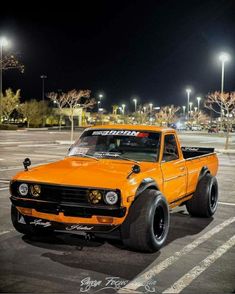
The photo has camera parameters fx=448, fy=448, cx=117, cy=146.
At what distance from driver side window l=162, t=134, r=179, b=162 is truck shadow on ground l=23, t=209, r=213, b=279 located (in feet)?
4.04

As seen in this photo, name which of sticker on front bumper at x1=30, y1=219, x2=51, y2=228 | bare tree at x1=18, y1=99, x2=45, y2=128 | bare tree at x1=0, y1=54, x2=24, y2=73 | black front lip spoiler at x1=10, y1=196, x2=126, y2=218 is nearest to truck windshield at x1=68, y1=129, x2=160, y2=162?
black front lip spoiler at x1=10, y1=196, x2=126, y2=218

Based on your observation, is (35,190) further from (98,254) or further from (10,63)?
(10,63)

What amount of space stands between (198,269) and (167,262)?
1.42 ft

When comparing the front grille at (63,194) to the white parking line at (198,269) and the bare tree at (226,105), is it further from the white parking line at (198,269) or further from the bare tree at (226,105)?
the bare tree at (226,105)

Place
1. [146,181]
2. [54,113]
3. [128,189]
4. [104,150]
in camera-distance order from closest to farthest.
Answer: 1. [128,189]
2. [146,181]
3. [104,150]
4. [54,113]

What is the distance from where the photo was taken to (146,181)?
6.23 meters

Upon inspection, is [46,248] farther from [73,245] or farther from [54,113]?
[54,113]

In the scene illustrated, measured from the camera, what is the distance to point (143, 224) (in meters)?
5.83

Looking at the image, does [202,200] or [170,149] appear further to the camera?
[202,200]

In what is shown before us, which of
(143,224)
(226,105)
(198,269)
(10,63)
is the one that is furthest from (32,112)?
(198,269)

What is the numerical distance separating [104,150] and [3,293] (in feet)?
10.3

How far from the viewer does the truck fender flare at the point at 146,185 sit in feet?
19.9

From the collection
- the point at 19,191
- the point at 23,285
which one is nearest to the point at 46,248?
the point at 19,191

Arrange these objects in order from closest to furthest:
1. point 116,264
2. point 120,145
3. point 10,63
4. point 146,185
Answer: point 116,264 < point 146,185 < point 120,145 < point 10,63
